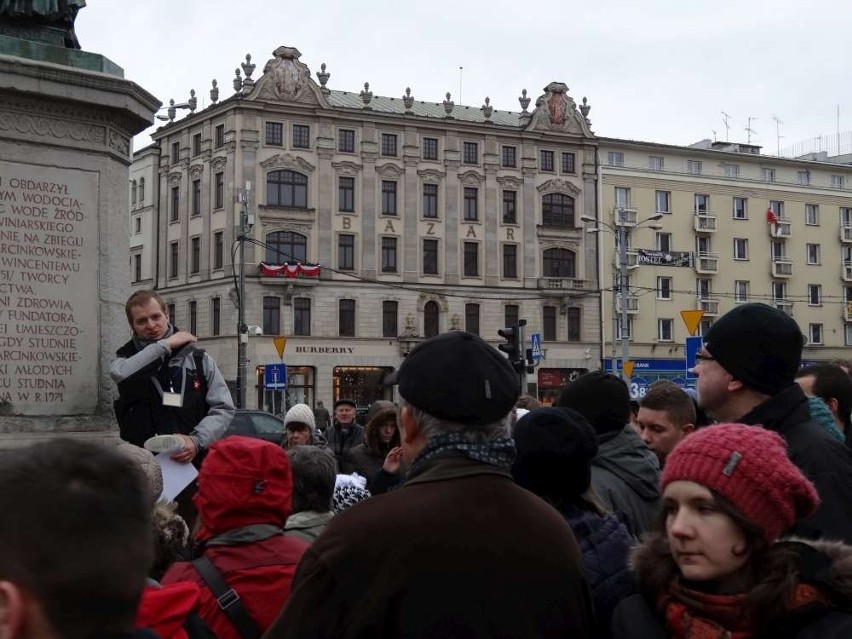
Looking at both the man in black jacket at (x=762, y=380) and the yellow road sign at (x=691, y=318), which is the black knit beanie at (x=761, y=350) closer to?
the man in black jacket at (x=762, y=380)

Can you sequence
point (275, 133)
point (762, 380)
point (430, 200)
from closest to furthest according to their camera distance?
1. point (762, 380)
2. point (275, 133)
3. point (430, 200)

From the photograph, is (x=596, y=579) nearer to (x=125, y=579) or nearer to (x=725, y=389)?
(x=725, y=389)

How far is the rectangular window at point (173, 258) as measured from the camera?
5916cm

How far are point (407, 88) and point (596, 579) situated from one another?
59922mm

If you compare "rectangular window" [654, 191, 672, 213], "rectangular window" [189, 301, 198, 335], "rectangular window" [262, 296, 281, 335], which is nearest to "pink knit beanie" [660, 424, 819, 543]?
"rectangular window" [262, 296, 281, 335]

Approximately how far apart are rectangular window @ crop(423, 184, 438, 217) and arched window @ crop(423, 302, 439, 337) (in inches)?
210

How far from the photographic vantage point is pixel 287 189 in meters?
54.9

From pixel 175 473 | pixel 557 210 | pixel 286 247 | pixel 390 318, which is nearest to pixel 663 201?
pixel 557 210

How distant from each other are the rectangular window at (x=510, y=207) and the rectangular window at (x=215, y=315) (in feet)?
57.6

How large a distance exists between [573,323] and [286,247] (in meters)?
18.3

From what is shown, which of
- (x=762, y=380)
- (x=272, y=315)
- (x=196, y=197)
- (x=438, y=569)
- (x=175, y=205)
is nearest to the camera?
(x=438, y=569)

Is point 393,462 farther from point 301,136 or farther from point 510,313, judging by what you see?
point 510,313

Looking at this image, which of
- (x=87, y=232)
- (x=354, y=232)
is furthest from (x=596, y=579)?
(x=354, y=232)

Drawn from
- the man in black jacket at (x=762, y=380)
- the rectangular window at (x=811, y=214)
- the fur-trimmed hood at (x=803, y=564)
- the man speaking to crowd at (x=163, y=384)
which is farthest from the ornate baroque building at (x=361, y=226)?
the fur-trimmed hood at (x=803, y=564)
